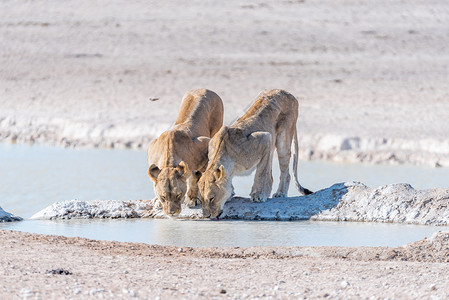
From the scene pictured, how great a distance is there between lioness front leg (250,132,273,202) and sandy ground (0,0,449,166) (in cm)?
549

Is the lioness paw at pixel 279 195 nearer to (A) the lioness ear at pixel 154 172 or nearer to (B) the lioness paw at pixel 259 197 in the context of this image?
(B) the lioness paw at pixel 259 197

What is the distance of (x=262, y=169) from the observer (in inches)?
452

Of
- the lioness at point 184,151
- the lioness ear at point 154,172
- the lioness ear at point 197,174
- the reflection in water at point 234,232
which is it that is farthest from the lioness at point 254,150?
the lioness ear at point 154,172

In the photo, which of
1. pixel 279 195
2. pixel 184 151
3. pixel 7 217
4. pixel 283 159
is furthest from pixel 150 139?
pixel 7 217

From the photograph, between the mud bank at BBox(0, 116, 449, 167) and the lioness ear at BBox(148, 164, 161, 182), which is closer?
the lioness ear at BBox(148, 164, 161, 182)

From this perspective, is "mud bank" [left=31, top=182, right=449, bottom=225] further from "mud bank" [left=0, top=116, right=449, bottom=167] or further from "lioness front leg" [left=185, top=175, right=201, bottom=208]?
"mud bank" [left=0, top=116, right=449, bottom=167]

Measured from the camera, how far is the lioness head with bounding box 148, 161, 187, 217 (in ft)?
33.6

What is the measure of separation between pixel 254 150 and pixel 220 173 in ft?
2.59

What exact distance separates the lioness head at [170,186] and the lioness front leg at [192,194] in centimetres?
55

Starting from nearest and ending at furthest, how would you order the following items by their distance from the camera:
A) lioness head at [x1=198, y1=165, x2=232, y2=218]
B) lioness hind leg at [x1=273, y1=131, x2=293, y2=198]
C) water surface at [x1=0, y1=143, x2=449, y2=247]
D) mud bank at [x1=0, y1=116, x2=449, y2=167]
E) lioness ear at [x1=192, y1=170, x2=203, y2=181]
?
1. water surface at [x1=0, y1=143, x2=449, y2=247]
2. lioness head at [x1=198, y1=165, x2=232, y2=218]
3. lioness ear at [x1=192, y1=170, x2=203, y2=181]
4. lioness hind leg at [x1=273, y1=131, x2=293, y2=198]
5. mud bank at [x1=0, y1=116, x2=449, y2=167]

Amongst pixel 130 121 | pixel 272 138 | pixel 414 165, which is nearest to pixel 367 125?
pixel 414 165

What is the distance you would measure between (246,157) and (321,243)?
2.26 metres

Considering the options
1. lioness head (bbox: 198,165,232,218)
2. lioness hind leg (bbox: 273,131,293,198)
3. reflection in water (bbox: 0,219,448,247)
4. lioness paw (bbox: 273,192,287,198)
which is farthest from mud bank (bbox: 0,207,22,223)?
lioness hind leg (bbox: 273,131,293,198)

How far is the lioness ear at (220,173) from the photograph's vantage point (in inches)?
416
